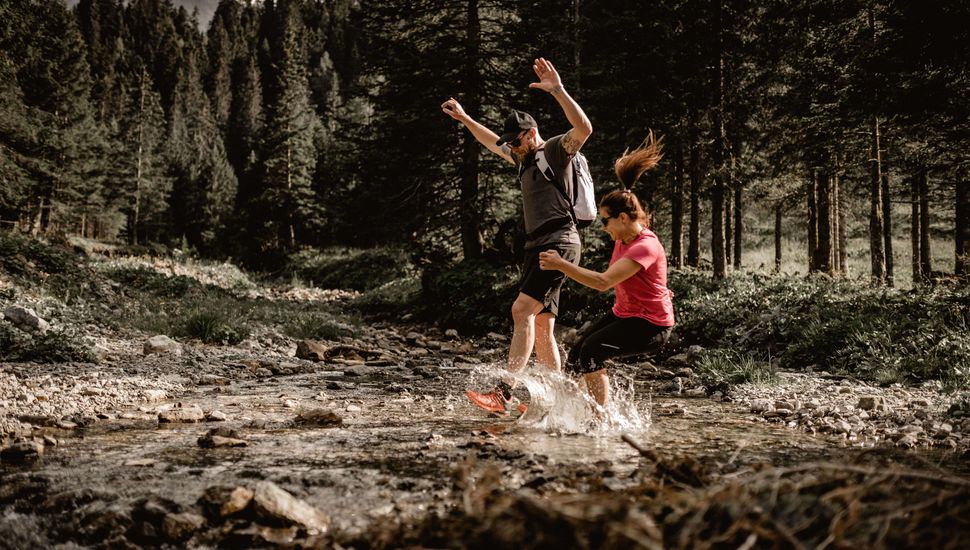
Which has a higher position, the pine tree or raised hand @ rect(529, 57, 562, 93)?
the pine tree

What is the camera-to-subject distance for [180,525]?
2.34 metres

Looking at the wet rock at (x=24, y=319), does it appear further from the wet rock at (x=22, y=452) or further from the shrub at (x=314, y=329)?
the wet rock at (x=22, y=452)

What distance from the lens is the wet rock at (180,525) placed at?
7.56ft

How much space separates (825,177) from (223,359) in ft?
59.7

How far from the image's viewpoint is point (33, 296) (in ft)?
35.8

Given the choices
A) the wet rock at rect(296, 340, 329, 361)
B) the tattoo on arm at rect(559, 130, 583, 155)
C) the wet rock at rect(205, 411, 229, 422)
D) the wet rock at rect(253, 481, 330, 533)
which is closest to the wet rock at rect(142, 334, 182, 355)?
the wet rock at rect(296, 340, 329, 361)

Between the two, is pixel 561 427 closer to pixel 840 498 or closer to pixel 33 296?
pixel 840 498

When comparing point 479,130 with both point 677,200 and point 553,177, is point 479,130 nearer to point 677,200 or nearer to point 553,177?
point 553,177

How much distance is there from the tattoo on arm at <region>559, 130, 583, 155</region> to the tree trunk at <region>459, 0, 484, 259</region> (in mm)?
11956

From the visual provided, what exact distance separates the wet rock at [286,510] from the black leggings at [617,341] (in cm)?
253

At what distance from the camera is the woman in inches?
163

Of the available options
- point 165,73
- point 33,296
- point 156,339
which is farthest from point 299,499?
point 165,73

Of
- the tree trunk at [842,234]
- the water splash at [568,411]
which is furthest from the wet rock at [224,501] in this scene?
the tree trunk at [842,234]

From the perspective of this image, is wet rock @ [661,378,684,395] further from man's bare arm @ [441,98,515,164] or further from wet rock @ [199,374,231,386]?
wet rock @ [199,374,231,386]
